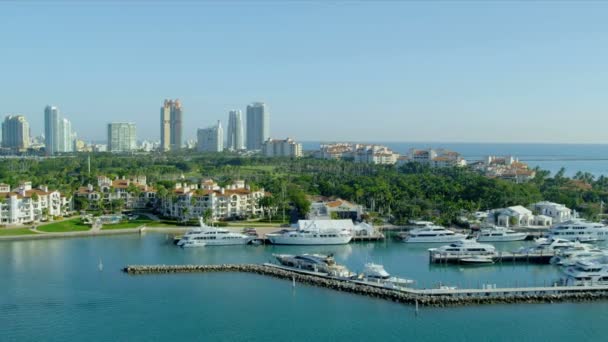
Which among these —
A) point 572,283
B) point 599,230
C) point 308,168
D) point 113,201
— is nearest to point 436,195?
point 599,230

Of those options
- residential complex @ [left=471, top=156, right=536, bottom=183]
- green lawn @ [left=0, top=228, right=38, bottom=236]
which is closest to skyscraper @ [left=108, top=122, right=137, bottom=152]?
residential complex @ [left=471, top=156, right=536, bottom=183]

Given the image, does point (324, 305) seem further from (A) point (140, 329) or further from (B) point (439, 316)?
(A) point (140, 329)

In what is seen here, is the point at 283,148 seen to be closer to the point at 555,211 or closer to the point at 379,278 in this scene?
the point at 555,211

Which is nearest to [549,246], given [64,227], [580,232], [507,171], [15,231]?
[580,232]

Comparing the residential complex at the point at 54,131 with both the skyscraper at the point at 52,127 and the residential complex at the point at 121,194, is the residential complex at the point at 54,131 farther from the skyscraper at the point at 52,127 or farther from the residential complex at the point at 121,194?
the residential complex at the point at 121,194

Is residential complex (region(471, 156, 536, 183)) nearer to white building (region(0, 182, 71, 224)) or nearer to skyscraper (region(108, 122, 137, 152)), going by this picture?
white building (region(0, 182, 71, 224))

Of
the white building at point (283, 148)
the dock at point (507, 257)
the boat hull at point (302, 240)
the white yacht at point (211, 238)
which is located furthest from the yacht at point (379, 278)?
the white building at point (283, 148)
